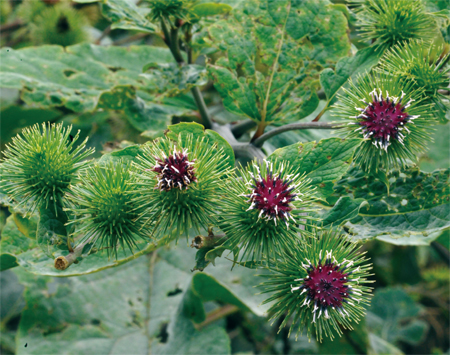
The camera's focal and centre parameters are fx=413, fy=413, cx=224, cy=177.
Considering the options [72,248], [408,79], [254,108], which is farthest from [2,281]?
[408,79]

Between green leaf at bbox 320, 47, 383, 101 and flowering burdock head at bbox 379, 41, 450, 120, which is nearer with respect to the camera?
flowering burdock head at bbox 379, 41, 450, 120

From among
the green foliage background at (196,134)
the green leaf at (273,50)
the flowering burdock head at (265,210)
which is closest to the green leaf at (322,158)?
the green foliage background at (196,134)

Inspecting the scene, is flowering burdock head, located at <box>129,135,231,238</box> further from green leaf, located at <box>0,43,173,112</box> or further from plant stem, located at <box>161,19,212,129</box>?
green leaf, located at <box>0,43,173,112</box>

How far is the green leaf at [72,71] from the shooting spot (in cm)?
168

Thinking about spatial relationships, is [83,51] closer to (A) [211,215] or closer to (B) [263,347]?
(A) [211,215]

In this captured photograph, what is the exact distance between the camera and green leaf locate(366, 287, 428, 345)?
9.27 feet

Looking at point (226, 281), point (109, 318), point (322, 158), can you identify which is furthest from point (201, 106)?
point (109, 318)

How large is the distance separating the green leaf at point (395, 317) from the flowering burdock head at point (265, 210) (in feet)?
7.28

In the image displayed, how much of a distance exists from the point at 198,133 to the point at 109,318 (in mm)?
1264

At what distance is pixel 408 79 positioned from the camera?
110cm

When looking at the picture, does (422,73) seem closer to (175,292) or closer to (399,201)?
(399,201)

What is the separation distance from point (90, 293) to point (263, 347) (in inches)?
43.6

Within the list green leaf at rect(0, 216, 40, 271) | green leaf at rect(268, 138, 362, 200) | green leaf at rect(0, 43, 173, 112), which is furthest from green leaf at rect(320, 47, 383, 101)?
green leaf at rect(0, 216, 40, 271)

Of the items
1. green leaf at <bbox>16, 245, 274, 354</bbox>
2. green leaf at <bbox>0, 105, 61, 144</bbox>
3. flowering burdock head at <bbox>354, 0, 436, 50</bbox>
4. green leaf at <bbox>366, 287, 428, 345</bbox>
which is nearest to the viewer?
flowering burdock head at <bbox>354, 0, 436, 50</bbox>
